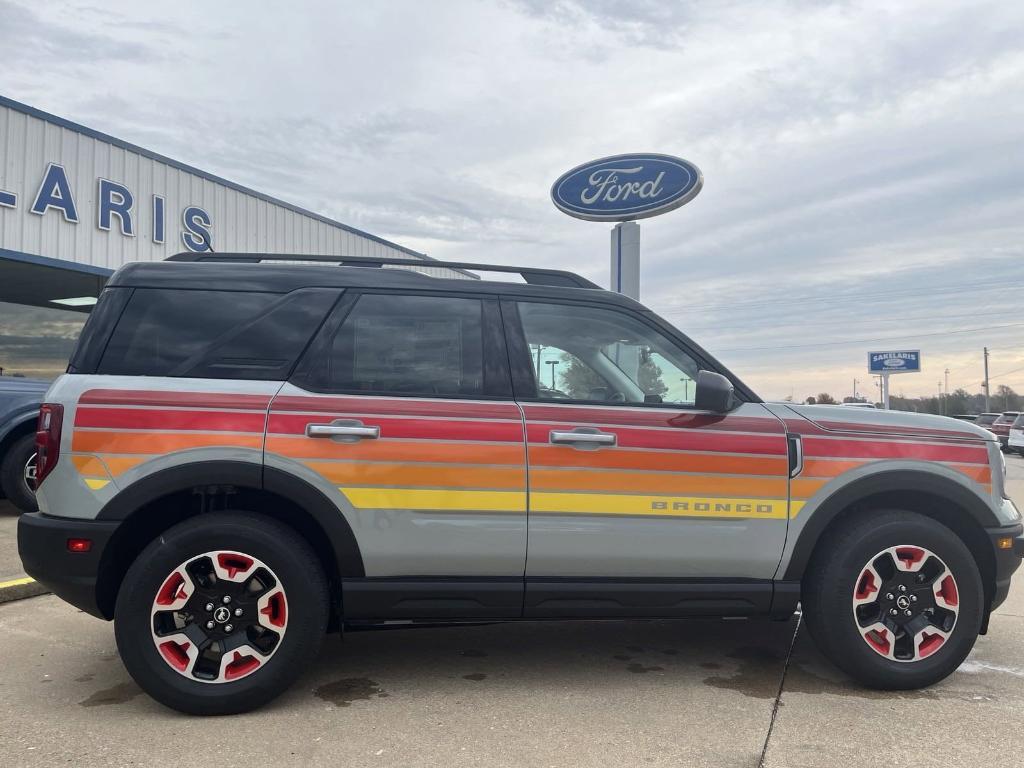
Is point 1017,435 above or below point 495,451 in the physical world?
below

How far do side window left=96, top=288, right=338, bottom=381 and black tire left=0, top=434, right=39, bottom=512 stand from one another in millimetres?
4640

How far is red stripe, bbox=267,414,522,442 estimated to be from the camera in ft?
Result: 10.8

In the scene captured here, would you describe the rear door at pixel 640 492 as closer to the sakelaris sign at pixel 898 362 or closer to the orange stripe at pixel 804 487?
the orange stripe at pixel 804 487

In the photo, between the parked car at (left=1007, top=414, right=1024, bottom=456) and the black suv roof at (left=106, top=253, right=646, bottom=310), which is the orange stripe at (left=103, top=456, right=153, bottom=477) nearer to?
the black suv roof at (left=106, top=253, right=646, bottom=310)

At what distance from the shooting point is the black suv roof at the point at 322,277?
3514mm

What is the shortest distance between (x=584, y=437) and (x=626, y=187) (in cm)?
1099

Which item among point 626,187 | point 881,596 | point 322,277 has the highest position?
point 626,187

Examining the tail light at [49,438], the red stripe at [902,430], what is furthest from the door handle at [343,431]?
the red stripe at [902,430]

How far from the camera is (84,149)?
1205cm

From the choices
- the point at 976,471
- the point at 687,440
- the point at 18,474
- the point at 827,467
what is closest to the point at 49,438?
the point at 687,440

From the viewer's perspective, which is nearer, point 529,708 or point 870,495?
point 529,708

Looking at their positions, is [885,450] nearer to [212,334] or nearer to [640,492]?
[640,492]

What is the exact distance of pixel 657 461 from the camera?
345 cm

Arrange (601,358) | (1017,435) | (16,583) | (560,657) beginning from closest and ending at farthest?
(601,358) < (560,657) < (16,583) < (1017,435)
